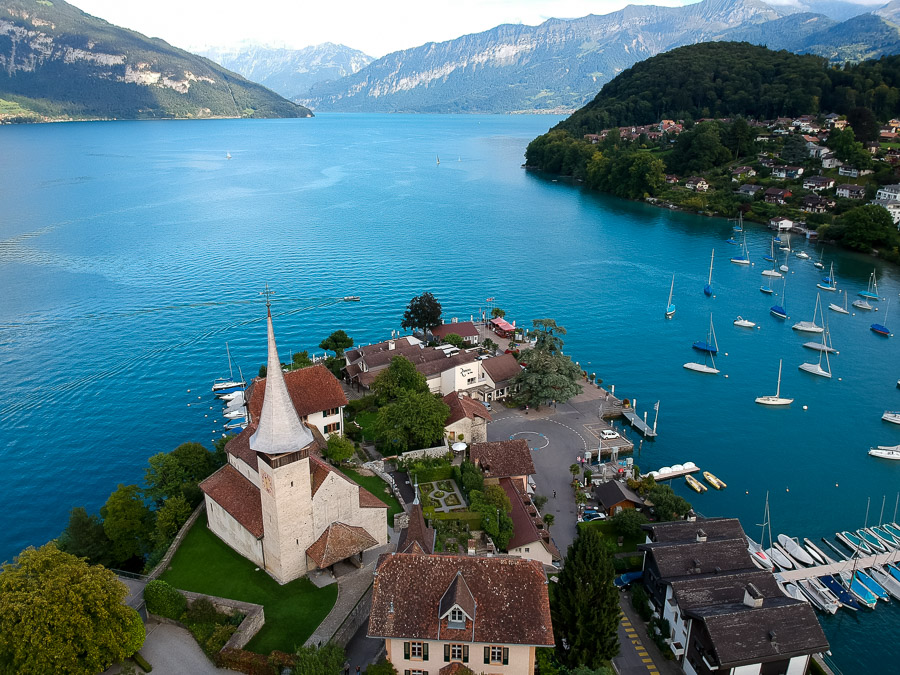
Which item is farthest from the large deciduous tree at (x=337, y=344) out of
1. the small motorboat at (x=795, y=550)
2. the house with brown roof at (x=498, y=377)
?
the small motorboat at (x=795, y=550)

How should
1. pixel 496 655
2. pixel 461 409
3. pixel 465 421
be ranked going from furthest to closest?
pixel 461 409, pixel 465 421, pixel 496 655

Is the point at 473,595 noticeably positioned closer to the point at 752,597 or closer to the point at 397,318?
the point at 752,597

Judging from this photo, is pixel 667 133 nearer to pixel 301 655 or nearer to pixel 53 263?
pixel 53 263

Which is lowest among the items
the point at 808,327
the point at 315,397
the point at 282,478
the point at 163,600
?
the point at 163,600

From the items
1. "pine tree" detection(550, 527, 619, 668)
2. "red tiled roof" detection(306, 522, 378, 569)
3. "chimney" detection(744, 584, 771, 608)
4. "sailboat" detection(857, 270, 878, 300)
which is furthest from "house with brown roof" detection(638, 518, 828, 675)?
"sailboat" detection(857, 270, 878, 300)

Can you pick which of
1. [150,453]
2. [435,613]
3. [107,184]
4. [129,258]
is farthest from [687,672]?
[107,184]

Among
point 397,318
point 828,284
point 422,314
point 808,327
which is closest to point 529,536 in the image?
point 422,314
